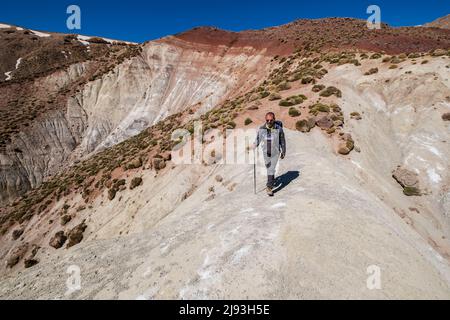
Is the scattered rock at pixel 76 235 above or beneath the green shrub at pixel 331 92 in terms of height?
beneath

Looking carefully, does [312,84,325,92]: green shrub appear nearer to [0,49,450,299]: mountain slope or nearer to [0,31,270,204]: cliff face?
[0,49,450,299]: mountain slope

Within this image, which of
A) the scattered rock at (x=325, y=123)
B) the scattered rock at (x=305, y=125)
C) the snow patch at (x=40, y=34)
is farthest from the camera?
the snow patch at (x=40, y=34)

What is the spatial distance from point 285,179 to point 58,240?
2084 cm

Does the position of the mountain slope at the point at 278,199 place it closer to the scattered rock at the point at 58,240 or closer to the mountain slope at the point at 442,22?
the scattered rock at the point at 58,240

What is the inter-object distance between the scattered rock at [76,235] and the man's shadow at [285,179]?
18.1 meters

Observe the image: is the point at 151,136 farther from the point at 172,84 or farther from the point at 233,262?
the point at 233,262

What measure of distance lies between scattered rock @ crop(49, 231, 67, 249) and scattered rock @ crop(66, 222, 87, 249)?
0.69 m

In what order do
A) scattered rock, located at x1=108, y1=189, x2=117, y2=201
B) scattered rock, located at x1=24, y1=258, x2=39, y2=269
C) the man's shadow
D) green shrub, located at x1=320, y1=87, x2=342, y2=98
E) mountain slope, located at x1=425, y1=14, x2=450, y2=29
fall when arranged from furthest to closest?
mountain slope, located at x1=425, y1=14, x2=450, y2=29 → green shrub, located at x1=320, y1=87, x2=342, y2=98 → scattered rock, located at x1=108, y1=189, x2=117, y2=201 → scattered rock, located at x1=24, y1=258, x2=39, y2=269 → the man's shadow

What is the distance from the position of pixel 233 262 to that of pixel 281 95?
25.3 meters

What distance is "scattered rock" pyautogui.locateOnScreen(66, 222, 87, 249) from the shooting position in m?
23.8

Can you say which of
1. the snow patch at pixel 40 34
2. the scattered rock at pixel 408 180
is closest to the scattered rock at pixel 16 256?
the scattered rock at pixel 408 180

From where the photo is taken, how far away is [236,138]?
23.4 m

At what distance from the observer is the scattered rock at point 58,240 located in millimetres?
24797

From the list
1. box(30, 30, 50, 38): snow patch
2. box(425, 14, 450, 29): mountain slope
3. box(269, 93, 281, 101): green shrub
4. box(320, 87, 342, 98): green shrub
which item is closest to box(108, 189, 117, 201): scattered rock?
box(269, 93, 281, 101): green shrub
